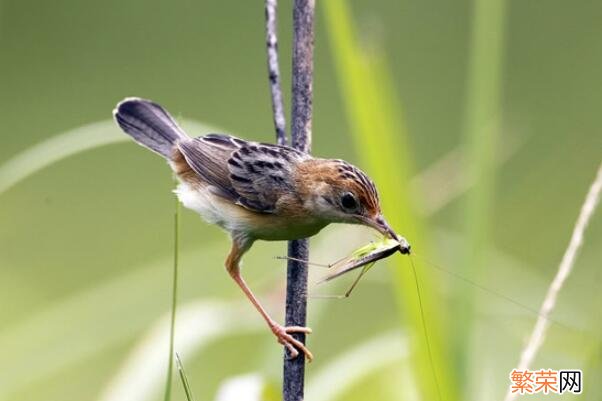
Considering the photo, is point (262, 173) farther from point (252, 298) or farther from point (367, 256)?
point (367, 256)

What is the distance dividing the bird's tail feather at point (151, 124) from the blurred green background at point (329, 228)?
404 millimetres

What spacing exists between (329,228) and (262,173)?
80cm

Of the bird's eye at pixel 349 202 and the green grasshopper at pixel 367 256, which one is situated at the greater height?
the green grasshopper at pixel 367 256

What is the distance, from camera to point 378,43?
7.95 ft

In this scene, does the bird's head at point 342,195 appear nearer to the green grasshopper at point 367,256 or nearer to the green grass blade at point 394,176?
the green grasshopper at point 367,256

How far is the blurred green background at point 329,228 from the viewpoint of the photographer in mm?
2359

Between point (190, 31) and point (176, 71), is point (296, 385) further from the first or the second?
point (190, 31)

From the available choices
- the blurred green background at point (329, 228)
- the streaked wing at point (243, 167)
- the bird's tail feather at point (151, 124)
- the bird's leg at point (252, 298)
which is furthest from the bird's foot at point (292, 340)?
the bird's tail feather at point (151, 124)

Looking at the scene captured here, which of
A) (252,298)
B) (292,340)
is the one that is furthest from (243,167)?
(292,340)

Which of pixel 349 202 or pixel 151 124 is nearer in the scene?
pixel 349 202

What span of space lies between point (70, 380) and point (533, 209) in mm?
2820

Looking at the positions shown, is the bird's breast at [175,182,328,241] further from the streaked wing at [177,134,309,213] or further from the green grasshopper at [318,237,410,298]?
the green grasshopper at [318,237,410,298]

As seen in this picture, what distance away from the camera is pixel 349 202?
3.27 m

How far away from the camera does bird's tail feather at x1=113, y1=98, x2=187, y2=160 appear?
13.5ft
